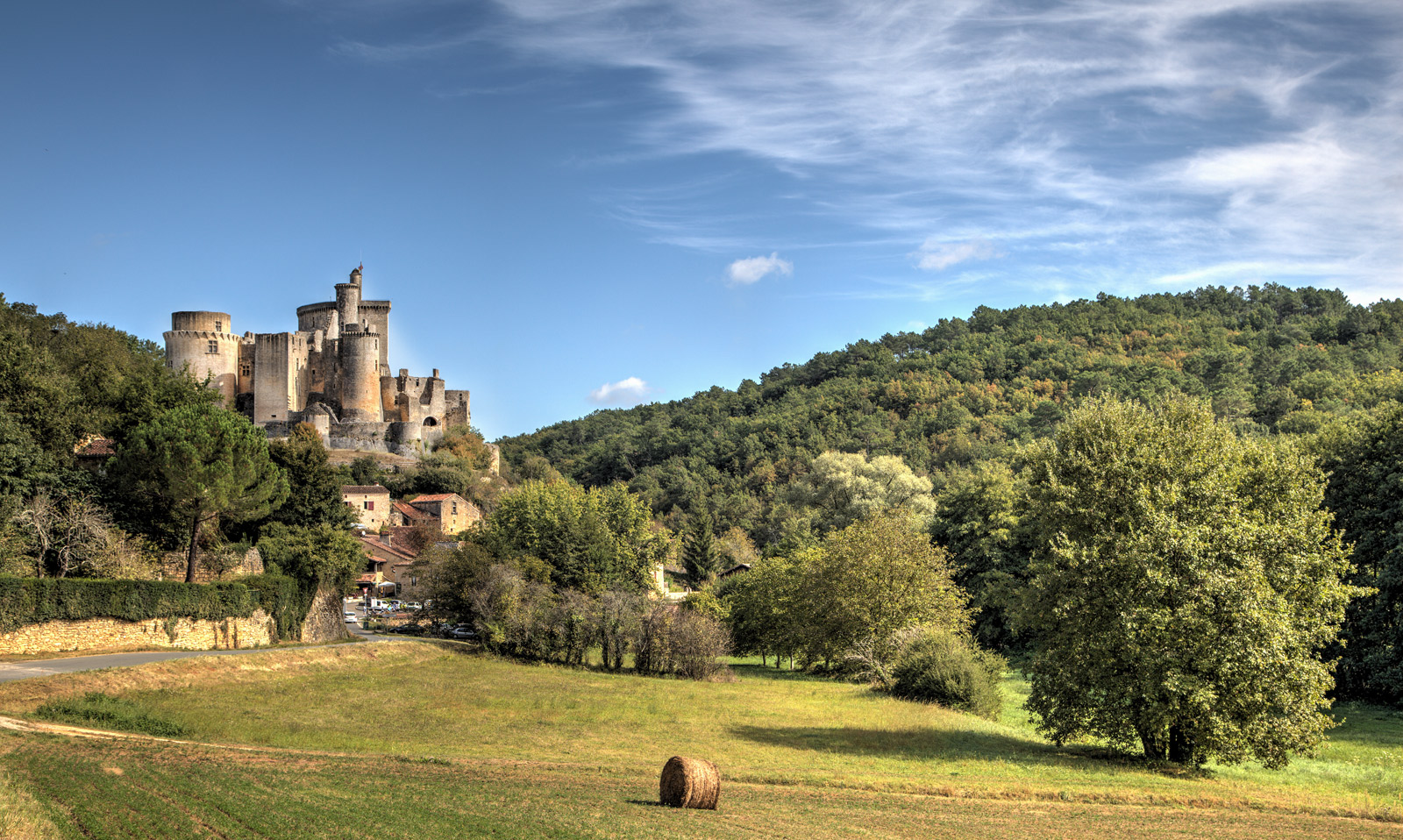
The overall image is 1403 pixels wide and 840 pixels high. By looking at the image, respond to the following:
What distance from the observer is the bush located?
32750 millimetres

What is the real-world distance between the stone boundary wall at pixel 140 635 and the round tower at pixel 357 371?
47036 mm

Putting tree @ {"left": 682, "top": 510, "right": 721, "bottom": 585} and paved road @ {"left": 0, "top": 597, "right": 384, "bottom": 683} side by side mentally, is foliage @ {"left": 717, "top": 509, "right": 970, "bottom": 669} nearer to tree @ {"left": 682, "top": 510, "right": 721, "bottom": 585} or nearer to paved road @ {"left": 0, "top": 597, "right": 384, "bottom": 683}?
paved road @ {"left": 0, "top": 597, "right": 384, "bottom": 683}

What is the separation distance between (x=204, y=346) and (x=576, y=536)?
1742 inches

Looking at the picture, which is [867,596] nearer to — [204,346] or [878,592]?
[878,592]

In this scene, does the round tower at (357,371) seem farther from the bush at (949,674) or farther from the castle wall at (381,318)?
the bush at (949,674)

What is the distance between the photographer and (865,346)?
5335 inches

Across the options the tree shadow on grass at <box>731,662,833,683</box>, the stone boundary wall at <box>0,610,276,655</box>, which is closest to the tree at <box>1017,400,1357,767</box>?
the tree shadow on grass at <box>731,662,833,683</box>

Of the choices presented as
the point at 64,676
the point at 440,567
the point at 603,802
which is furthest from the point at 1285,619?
the point at 440,567

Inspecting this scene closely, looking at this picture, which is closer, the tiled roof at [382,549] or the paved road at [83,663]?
the paved road at [83,663]

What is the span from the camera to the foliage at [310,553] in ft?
136

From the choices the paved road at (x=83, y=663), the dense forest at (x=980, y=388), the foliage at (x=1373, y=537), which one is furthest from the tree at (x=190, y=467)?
the foliage at (x=1373, y=537)

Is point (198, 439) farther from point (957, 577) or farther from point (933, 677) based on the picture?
point (957, 577)

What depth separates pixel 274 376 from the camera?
7919cm

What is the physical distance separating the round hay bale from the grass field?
398mm
